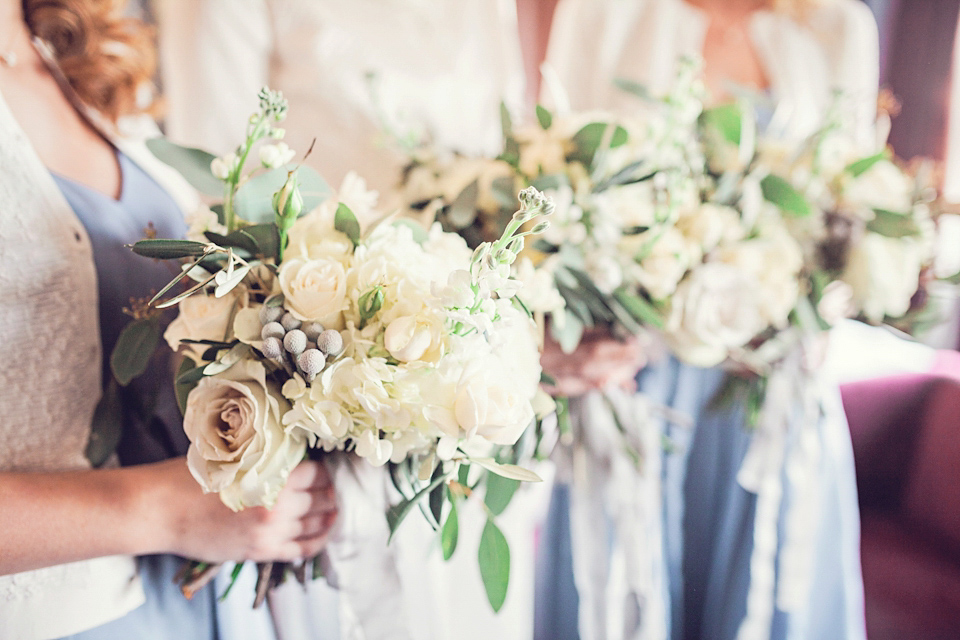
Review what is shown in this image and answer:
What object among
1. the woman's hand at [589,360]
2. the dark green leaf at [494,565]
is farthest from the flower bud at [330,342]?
the woman's hand at [589,360]

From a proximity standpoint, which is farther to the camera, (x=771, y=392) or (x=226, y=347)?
(x=771, y=392)

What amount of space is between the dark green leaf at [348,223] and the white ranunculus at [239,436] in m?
0.11

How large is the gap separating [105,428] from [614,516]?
1.99 ft

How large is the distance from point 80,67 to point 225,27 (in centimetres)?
36

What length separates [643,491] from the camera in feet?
2.44

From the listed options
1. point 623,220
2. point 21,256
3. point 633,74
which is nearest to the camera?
point 21,256

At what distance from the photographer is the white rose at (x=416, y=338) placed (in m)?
0.32

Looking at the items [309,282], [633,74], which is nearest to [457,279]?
[309,282]

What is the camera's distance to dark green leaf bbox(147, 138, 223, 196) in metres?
0.43

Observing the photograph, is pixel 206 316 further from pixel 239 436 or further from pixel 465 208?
pixel 465 208

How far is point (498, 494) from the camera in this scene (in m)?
0.49

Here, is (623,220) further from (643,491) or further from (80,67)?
(80,67)

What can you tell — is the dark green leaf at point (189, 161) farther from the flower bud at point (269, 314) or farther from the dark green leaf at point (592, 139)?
the dark green leaf at point (592, 139)

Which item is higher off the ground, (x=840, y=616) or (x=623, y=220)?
(x=623, y=220)
